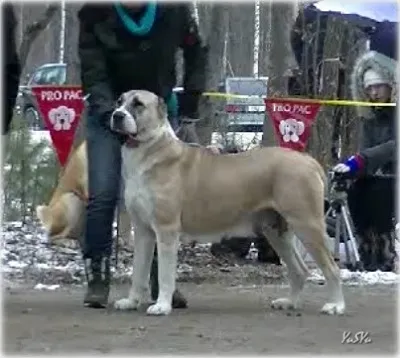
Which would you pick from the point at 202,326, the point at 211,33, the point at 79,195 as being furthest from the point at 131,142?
the point at 211,33

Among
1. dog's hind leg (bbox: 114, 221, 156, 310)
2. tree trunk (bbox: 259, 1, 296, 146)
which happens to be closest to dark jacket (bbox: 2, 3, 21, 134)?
dog's hind leg (bbox: 114, 221, 156, 310)

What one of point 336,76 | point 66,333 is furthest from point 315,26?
point 66,333

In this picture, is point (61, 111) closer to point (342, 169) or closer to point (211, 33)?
point (342, 169)

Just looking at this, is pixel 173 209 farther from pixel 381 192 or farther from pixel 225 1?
pixel 225 1

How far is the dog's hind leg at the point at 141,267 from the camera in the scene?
7227mm

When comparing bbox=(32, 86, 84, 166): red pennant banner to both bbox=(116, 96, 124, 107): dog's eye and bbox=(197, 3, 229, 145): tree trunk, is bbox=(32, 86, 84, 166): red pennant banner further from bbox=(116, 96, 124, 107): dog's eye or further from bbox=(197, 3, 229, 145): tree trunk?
bbox=(116, 96, 124, 107): dog's eye

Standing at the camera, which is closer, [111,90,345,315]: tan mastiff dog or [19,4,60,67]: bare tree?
[111,90,345,315]: tan mastiff dog

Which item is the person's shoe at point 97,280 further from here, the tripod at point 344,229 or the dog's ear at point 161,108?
the tripod at point 344,229

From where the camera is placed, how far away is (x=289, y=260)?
24.7 ft

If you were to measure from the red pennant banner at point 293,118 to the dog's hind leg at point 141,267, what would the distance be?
314 cm

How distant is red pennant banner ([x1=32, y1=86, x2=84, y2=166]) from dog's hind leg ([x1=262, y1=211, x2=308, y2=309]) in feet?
8.92

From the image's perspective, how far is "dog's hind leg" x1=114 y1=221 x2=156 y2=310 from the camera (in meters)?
7.23

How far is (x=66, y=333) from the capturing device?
6.39 meters

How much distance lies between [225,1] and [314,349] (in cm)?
848
